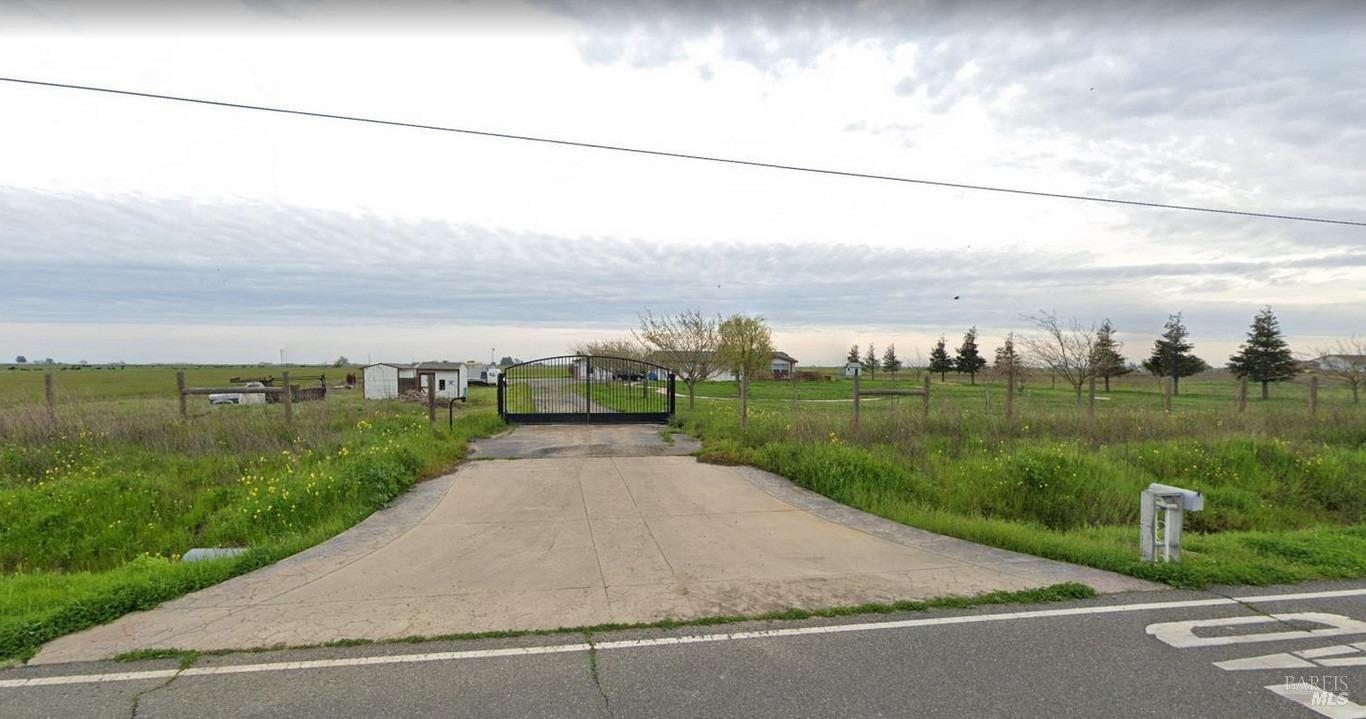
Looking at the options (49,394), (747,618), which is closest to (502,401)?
(49,394)

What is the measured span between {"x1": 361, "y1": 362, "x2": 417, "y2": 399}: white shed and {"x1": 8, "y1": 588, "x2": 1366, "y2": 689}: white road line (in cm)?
3226

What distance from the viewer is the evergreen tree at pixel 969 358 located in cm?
6041

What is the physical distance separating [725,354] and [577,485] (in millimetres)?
20042

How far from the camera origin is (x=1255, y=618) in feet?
13.6

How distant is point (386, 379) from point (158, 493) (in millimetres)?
27590

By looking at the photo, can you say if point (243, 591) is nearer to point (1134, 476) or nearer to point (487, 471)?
point (487, 471)

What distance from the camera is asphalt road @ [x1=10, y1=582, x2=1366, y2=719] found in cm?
307

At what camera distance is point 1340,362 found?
71.6ft

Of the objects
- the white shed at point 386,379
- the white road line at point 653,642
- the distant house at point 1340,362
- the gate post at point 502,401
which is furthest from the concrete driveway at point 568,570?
the white shed at point 386,379

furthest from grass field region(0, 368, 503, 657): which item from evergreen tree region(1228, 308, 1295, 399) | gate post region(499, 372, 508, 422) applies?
evergreen tree region(1228, 308, 1295, 399)

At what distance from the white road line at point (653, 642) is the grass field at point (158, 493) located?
0.91 m

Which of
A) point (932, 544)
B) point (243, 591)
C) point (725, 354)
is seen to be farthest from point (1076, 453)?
point (725, 354)

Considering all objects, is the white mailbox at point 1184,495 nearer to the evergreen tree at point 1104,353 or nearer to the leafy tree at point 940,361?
the evergreen tree at point 1104,353

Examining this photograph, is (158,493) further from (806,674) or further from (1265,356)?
(1265,356)
